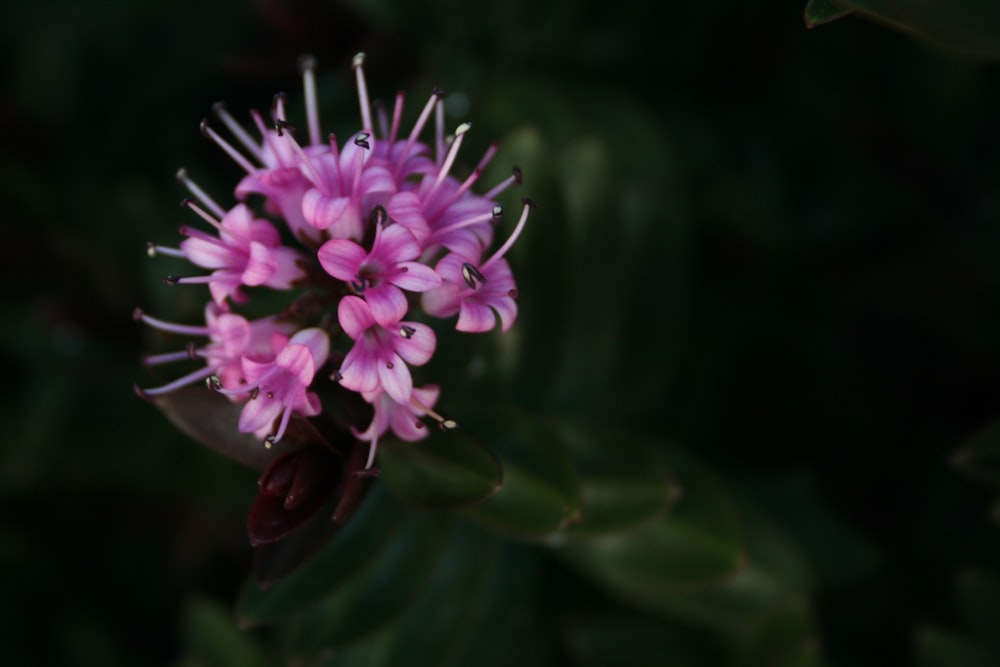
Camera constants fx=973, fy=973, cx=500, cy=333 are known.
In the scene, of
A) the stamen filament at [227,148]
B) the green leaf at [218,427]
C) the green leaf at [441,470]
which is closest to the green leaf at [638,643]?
the green leaf at [441,470]

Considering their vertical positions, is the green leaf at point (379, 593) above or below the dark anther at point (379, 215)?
below

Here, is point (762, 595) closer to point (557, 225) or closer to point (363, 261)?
point (557, 225)

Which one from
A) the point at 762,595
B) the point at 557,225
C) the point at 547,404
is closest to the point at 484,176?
the point at 557,225

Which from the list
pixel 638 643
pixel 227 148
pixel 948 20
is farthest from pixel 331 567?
pixel 948 20

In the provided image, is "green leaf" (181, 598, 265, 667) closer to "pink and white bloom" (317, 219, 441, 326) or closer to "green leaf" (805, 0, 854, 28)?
"pink and white bloom" (317, 219, 441, 326)

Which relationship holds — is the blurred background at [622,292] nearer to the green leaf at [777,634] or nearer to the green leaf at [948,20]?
the green leaf at [777,634]

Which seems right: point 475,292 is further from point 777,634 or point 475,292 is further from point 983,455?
point 777,634
